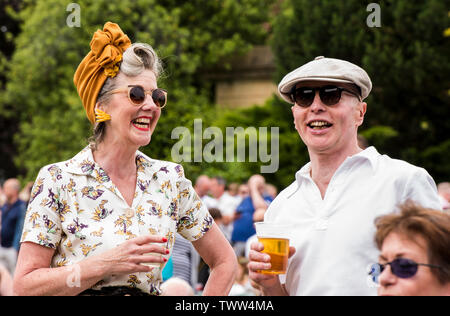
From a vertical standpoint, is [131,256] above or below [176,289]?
below

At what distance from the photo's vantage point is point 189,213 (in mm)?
3369

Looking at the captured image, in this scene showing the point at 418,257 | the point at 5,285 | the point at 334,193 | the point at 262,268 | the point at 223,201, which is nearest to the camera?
the point at 418,257

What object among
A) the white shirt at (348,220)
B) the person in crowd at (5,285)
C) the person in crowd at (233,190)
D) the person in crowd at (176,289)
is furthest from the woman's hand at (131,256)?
the person in crowd at (233,190)

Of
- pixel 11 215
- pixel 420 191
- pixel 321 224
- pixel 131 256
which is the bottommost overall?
pixel 131 256

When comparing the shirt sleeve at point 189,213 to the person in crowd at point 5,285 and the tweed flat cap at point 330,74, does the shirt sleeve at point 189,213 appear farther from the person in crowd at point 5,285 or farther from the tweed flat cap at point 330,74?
the person in crowd at point 5,285

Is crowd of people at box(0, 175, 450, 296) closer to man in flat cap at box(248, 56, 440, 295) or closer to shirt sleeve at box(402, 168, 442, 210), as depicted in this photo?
man in flat cap at box(248, 56, 440, 295)

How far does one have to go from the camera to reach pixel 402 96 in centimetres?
1706

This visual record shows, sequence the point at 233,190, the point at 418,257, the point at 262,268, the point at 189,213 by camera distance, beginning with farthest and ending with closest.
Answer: the point at 233,190 → the point at 189,213 → the point at 262,268 → the point at 418,257

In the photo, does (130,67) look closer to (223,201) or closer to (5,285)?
(5,285)

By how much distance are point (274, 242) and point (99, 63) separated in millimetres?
1189

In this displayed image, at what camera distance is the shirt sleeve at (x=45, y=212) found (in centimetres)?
292

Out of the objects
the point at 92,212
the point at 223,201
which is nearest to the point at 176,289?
the point at 92,212

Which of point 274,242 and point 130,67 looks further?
point 130,67

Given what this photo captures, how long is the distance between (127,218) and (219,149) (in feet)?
43.4
